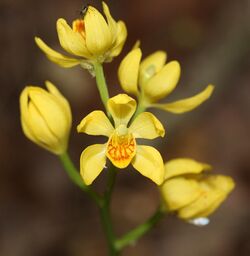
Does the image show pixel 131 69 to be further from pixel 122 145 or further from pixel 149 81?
pixel 122 145

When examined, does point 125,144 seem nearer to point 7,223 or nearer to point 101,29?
point 101,29

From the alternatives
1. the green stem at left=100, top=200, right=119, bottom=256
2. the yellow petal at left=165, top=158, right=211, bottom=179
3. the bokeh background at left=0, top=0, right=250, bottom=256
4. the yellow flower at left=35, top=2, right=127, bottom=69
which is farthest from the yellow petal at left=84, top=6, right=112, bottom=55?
the bokeh background at left=0, top=0, right=250, bottom=256

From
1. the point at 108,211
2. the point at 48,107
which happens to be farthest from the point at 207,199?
the point at 48,107

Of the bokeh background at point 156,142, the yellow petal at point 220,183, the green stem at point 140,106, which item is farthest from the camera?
the bokeh background at point 156,142

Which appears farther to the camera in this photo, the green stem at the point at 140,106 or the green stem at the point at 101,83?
the green stem at the point at 140,106

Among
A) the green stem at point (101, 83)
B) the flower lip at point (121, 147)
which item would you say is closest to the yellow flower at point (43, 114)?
the green stem at point (101, 83)

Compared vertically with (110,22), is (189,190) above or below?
below

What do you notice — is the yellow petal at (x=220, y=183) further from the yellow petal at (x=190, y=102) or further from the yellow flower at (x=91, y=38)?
the yellow flower at (x=91, y=38)
